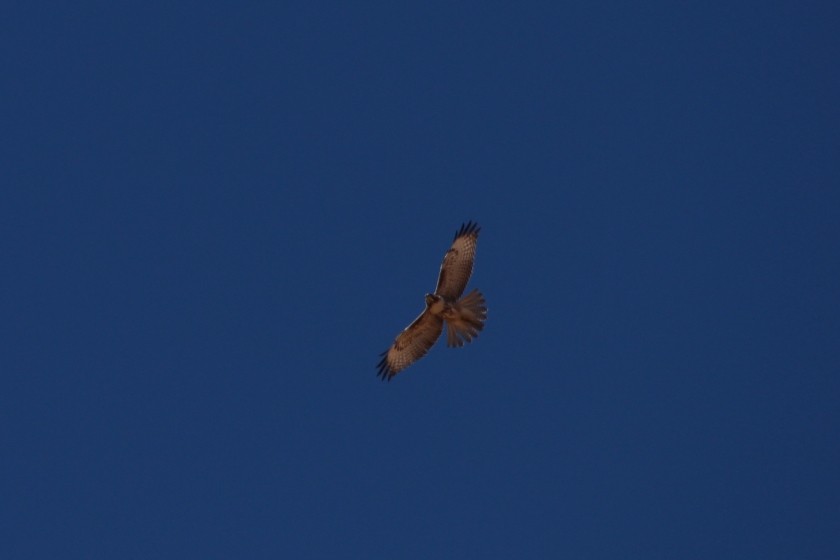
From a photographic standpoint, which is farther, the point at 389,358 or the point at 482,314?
the point at 389,358
